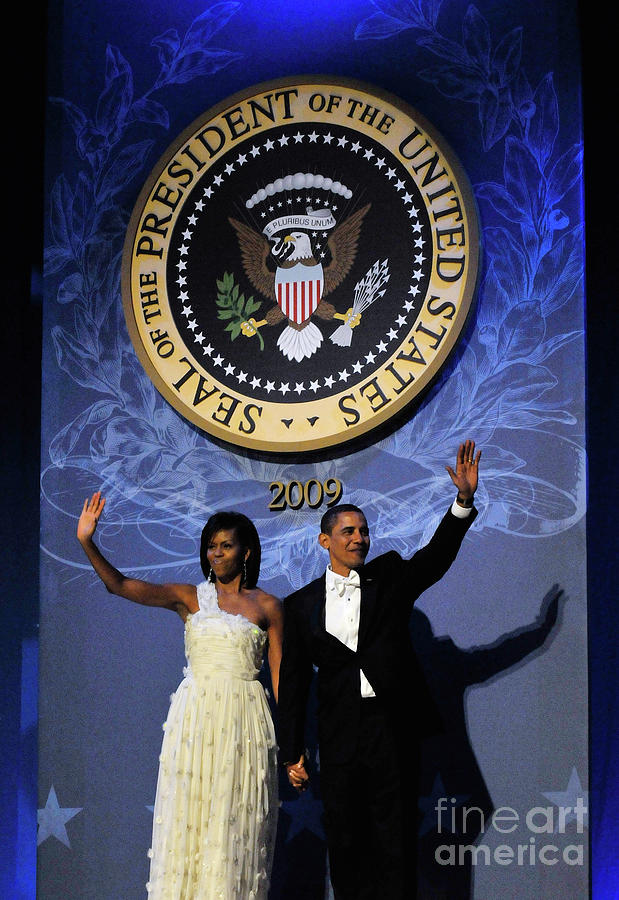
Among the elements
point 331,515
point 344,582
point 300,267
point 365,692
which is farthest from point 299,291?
point 365,692

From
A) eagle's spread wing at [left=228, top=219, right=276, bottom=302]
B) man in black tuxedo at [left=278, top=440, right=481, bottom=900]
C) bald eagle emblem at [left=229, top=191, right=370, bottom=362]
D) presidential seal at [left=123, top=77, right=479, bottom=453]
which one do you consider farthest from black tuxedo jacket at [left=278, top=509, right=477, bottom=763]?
eagle's spread wing at [left=228, top=219, right=276, bottom=302]

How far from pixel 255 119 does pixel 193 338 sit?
933mm

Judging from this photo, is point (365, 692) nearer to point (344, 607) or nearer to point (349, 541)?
point (344, 607)

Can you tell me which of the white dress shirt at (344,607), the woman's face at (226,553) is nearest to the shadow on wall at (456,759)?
the white dress shirt at (344,607)

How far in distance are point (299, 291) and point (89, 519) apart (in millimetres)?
1241

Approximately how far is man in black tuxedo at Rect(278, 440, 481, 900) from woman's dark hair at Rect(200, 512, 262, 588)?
252mm

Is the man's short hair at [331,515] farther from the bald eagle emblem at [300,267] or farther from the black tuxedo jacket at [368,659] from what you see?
the bald eagle emblem at [300,267]

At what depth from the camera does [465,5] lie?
5.04 meters

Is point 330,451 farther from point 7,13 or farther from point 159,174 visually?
point 7,13

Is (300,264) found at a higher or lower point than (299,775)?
higher

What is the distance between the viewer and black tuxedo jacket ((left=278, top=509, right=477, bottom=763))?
4262 mm

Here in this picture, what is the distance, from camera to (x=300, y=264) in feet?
16.7

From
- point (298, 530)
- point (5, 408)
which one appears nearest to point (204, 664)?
point (298, 530)

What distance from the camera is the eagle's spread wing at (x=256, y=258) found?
16.8 feet
